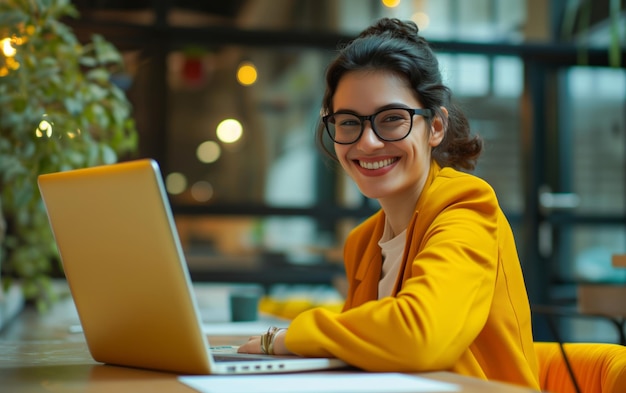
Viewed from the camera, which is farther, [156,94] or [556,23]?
[556,23]

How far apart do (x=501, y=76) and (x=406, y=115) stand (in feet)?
15.3

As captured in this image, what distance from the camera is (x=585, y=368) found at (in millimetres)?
1639

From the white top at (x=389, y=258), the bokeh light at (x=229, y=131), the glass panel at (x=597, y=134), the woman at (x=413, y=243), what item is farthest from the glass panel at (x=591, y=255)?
the white top at (x=389, y=258)

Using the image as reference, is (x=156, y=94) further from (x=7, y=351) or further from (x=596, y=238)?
(x=7, y=351)

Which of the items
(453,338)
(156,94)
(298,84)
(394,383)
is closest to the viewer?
(394,383)

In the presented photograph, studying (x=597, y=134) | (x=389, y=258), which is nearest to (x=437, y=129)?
(x=389, y=258)

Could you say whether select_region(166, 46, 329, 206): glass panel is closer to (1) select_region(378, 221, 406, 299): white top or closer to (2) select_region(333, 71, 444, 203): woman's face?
(1) select_region(378, 221, 406, 299): white top

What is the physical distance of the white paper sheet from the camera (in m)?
1.04

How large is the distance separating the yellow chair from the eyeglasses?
20.8 inches

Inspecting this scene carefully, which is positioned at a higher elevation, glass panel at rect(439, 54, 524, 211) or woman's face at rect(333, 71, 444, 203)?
woman's face at rect(333, 71, 444, 203)

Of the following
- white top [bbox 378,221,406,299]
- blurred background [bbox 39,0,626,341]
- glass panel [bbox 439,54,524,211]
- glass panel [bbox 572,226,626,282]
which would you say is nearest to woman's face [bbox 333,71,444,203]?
white top [bbox 378,221,406,299]

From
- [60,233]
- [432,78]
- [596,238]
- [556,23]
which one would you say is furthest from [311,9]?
[60,233]

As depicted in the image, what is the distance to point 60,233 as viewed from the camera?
139cm

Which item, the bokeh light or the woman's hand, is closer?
the woman's hand
